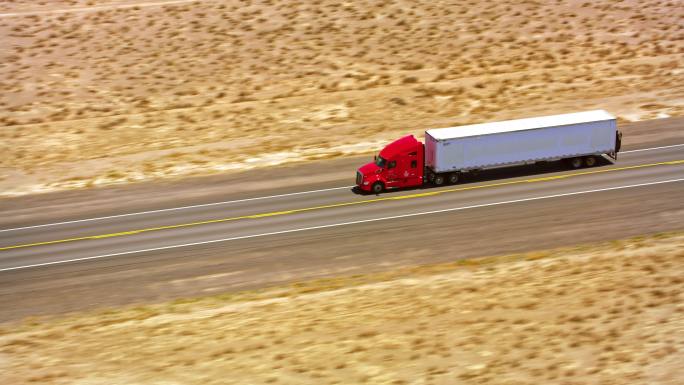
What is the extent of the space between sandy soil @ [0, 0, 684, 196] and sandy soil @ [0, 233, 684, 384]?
17.5 m

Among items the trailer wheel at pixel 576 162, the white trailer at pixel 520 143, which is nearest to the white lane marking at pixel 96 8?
the white trailer at pixel 520 143

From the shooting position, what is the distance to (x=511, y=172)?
4850 cm

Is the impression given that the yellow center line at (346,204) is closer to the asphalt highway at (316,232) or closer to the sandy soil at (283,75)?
the asphalt highway at (316,232)

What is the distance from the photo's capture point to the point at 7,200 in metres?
49.1

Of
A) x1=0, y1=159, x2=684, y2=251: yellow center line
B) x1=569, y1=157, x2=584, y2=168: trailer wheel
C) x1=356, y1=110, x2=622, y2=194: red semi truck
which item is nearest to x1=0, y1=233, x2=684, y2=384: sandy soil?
x1=0, y1=159, x2=684, y2=251: yellow center line

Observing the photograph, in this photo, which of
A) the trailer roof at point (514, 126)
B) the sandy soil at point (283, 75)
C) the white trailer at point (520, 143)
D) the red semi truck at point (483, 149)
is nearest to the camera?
the red semi truck at point (483, 149)

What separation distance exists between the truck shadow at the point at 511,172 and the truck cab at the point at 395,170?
473 millimetres

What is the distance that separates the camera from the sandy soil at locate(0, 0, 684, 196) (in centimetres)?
A: 5519

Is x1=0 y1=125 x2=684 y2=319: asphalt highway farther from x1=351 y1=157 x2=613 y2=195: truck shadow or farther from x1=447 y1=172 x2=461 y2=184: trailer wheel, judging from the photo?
x1=447 y1=172 x2=461 y2=184: trailer wheel

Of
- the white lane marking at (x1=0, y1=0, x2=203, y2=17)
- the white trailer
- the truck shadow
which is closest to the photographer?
the white trailer

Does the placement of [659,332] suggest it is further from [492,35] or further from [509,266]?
[492,35]

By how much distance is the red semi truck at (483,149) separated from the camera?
152ft

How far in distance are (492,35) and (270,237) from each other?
33970mm

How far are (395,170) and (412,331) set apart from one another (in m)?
15.0
